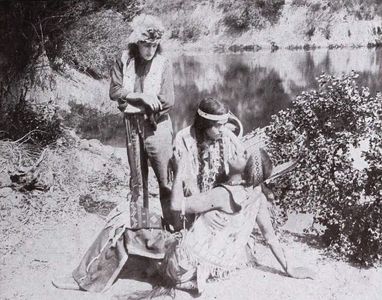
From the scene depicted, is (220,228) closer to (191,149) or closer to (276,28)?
(191,149)

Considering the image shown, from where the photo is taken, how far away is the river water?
7.28ft

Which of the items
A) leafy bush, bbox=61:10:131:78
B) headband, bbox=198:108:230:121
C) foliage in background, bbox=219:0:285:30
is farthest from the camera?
foliage in background, bbox=219:0:285:30

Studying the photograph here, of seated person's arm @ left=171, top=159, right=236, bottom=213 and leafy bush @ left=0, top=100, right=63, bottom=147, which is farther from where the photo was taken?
leafy bush @ left=0, top=100, right=63, bottom=147

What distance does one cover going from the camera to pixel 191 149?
1943 millimetres

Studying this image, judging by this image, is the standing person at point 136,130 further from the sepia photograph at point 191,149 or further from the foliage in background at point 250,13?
the foliage in background at point 250,13

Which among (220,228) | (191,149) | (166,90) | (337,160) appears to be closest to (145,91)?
(166,90)

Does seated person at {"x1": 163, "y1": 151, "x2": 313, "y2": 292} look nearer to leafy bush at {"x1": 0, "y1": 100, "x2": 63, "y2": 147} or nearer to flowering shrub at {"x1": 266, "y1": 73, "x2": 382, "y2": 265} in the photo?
flowering shrub at {"x1": 266, "y1": 73, "x2": 382, "y2": 265}

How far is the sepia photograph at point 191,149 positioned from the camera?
6.34 feet

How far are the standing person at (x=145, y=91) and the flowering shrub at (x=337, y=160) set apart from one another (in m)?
0.57

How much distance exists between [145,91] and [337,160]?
0.91 m

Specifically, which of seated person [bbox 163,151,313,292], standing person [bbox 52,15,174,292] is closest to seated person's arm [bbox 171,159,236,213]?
seated person [bbox 163,151,313,292]

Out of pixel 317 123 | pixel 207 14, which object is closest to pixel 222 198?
pixel 317 123

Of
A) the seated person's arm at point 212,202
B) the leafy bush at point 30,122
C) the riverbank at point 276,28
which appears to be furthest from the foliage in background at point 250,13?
the leafy bush at point 30,122

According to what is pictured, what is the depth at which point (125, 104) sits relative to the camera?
1939mm
